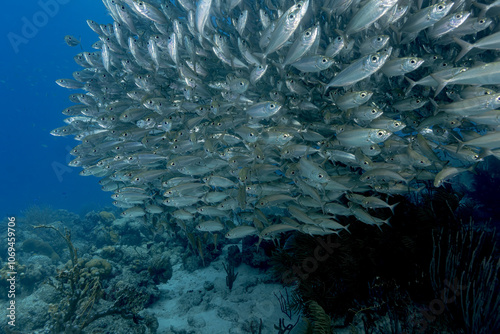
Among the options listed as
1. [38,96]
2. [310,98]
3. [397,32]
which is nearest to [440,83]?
[397,32]

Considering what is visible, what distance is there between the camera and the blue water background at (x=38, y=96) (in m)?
75.6

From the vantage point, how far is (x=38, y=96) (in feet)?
283

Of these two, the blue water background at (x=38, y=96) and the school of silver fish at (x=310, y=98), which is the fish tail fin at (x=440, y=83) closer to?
the school of silver fish at (x=310, y=98)

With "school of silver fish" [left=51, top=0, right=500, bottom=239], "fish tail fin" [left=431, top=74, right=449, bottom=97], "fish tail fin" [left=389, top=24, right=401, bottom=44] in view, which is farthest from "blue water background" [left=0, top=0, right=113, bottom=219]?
"fish tail fin" [left=431, top=74, right=449, bottom=97]

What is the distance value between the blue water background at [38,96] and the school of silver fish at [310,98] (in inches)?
2821

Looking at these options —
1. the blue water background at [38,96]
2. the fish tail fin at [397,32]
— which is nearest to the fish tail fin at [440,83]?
the fish tail fin at [397,32]

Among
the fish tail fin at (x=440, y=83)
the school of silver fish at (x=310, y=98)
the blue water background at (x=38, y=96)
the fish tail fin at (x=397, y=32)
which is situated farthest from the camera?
the blue water background at (x=38, y=96)

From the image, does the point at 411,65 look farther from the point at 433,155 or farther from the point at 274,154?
the point at 274,154

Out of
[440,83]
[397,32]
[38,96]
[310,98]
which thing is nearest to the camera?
[440,83]

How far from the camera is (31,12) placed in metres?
76.2

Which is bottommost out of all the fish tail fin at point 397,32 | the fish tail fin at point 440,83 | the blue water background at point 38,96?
the fish tail fin at point 440,83

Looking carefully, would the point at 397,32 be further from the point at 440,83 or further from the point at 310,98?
the point at 310,98

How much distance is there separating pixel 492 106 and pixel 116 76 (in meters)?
7.09

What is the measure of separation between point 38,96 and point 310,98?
111 metres
